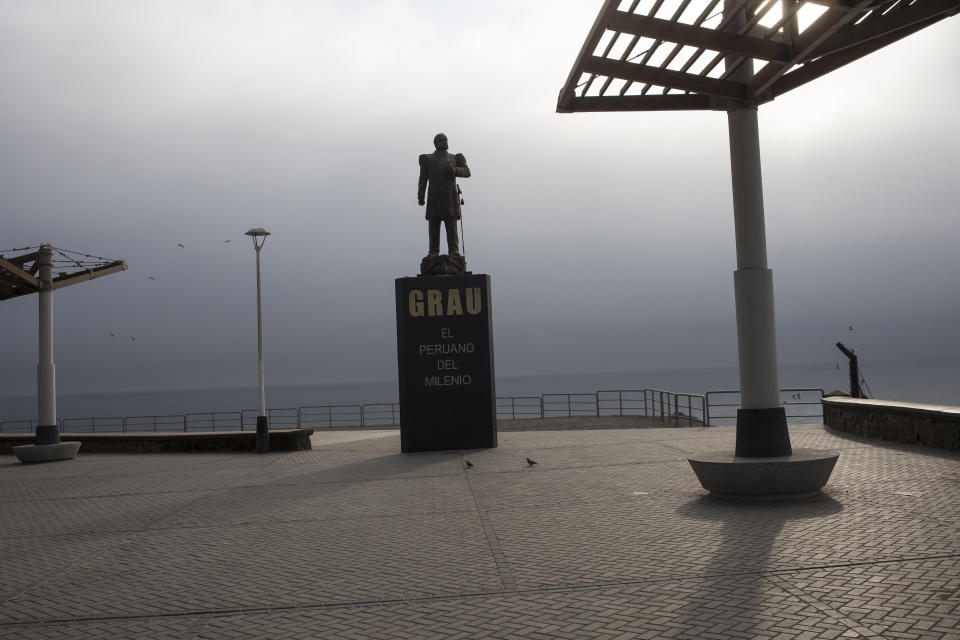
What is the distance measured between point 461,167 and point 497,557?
10.7 meters

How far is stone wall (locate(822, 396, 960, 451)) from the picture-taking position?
1046cm

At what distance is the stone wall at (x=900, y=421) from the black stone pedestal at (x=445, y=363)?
5.90 m

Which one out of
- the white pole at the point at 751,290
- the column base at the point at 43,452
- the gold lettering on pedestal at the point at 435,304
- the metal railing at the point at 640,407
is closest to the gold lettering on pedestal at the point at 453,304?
the gold lettering on pedestal at the point at 435,304

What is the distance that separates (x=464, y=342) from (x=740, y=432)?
712 cm

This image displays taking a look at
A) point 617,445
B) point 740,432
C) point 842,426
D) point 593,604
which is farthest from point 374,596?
point 842,426

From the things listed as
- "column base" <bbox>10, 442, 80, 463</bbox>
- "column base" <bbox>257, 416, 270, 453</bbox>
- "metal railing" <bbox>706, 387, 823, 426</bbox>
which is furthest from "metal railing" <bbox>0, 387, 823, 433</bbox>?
"column base" <bbox>10, 442, 80, 463</bbox>

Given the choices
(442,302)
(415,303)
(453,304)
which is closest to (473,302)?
(453,304)

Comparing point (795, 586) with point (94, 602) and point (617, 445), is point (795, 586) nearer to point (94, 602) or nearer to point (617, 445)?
point (94, 602)

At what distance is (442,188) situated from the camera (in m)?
15.4

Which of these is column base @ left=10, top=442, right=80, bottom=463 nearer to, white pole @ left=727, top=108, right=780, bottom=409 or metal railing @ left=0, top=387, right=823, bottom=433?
metal railing @ left=0, top=387, right=823, bottom=433

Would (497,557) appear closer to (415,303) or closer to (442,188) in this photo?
(415,303)

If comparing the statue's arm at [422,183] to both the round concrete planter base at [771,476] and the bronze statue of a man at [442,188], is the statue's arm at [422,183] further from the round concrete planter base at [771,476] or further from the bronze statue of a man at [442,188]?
the round concrete planter base at [771,476]

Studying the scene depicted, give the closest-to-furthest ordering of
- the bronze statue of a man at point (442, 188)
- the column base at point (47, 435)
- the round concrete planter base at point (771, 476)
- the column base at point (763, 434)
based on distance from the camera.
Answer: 1. the round concrete planter base at point (771, 476)
2. the column base at point (763, 434)
3. the bronze statue of a man at point (442, 188)
4. the column base at point (47, 435)

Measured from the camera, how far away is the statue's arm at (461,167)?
15469mm
